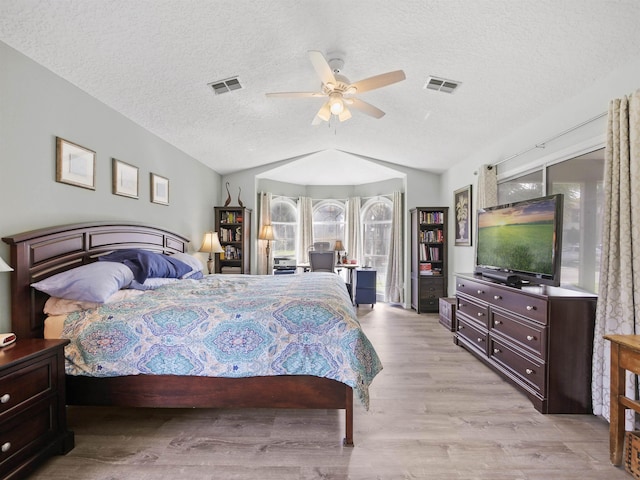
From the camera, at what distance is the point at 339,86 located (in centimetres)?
249

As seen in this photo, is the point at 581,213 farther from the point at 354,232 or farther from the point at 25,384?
the point at 354,232

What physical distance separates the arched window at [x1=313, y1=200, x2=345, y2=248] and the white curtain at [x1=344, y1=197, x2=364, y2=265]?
259 millimetres

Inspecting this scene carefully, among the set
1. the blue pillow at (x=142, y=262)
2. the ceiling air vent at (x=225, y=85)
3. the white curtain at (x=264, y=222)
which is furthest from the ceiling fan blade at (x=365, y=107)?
the white curtain at (x=264, y=222)

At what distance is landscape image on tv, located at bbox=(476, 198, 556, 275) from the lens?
2.38 meters

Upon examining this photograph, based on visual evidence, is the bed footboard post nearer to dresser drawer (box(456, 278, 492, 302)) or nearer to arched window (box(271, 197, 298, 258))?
dresser drawer (box(456, 278, 492, 302))

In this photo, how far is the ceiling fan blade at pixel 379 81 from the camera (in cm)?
228

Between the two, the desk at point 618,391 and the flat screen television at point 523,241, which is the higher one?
the flat screen television at point 523,241

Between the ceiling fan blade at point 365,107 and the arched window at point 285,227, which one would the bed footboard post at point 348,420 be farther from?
the arched window at point 285,227

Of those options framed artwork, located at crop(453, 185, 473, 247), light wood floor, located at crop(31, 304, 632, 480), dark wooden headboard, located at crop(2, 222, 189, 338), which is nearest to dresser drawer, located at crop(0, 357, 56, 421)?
light wood floor, located at crop(31, 304, 632, 480)

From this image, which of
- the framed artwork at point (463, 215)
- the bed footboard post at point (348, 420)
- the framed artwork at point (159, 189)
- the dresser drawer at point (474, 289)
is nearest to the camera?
the bed footboard post at point (348, 420)

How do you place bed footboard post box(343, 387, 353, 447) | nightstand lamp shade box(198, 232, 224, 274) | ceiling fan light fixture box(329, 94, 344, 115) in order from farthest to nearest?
nightstand lamp shade box(198, 232, 224, 274) < ceiling fan light fixture box(329, 94, 344, 115) < bed footboard post box(343, 387, 353, 447)

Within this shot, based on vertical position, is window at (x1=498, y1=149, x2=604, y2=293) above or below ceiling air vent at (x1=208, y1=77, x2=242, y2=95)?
below

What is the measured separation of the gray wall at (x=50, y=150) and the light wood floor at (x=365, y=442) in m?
1.05

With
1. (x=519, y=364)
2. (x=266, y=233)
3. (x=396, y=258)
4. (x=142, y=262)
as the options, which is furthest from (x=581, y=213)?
(x=266, y=233)
